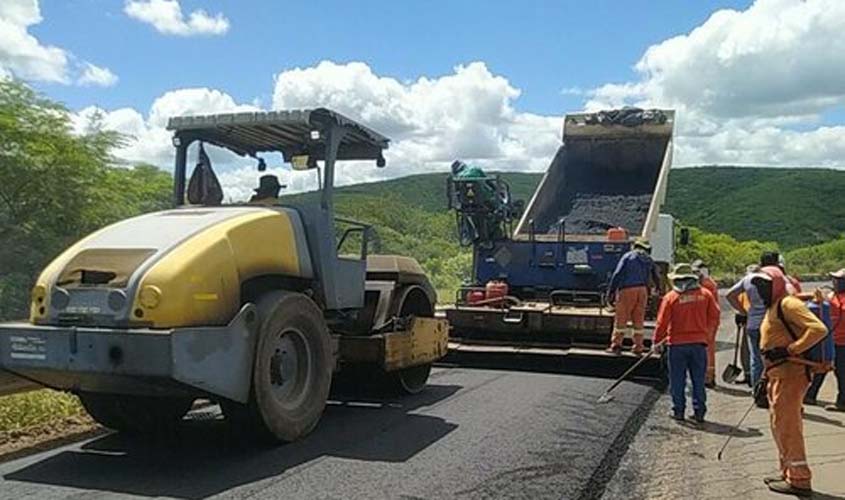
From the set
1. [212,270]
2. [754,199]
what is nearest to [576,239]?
[212,270]

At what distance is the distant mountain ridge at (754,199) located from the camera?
8500 cm

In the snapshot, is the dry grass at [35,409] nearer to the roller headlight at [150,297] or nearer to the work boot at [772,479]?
the roller headlight at [150,297]

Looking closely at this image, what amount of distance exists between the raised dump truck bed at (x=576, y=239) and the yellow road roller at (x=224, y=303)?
3.09 meters

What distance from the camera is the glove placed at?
5816mm

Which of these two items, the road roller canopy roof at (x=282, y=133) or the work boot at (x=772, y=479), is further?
the road roller canopy roof at (x=282, y=133)

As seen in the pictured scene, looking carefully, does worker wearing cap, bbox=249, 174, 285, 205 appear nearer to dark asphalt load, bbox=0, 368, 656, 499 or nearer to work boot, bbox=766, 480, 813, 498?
dark asphalt load, bbox=0, 368, 656, 499

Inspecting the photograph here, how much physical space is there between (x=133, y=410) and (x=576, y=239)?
23.9 feet

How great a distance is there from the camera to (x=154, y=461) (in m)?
5.98

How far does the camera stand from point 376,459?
6113 millimetres

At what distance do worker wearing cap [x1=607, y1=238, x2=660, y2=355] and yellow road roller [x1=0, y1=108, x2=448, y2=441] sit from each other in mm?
3036

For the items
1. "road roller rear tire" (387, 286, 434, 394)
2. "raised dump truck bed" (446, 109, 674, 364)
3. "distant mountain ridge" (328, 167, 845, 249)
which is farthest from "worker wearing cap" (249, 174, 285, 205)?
"distant mountain ridge" (328, 167, 845, 249)

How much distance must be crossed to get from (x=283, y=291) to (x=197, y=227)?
0.81 m

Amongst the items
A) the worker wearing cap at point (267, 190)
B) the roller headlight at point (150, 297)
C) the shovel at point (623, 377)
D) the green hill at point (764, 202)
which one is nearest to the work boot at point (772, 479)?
the shovel at point (623, 377)

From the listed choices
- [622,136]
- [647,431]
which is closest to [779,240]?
[622,136]
